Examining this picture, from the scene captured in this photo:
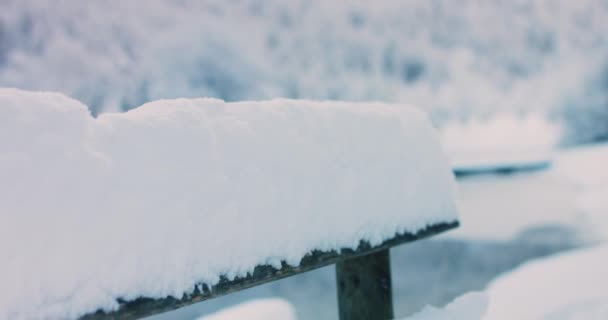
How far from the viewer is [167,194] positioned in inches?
46.0

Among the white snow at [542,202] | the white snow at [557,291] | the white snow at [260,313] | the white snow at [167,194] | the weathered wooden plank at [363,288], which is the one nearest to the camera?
the white snow at [167,194]

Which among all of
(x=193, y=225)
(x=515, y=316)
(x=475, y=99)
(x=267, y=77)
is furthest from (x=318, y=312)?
(x=475, y=99)

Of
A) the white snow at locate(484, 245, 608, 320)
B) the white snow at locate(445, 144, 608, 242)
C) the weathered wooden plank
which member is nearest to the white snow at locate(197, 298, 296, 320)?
the white snow at locate(484, 245, 608, 320)

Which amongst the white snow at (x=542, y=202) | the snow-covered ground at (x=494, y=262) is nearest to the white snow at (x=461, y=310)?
the snow-covered ground at (x=494, y=262)

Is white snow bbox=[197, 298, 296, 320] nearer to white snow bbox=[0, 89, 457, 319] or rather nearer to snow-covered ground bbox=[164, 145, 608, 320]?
snow-covered ground bbox=[164, 145, 608, 320]

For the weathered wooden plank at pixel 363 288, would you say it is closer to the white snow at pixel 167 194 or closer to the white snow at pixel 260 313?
the white snow at pixel 167 194

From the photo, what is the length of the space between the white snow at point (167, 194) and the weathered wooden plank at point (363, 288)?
36 cm

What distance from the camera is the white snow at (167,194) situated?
38.5 inches

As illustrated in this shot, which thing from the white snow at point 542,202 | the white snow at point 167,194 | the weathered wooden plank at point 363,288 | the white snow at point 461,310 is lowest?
the white snow at point 461,310

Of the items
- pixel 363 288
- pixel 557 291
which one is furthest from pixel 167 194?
pixel 557 291

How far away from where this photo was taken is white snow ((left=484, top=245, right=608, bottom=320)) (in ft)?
8.08

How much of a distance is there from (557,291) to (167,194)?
3387mm

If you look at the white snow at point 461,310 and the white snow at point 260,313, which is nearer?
the white snow at point 461,310

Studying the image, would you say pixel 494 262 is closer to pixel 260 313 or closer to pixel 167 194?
pixel 260 313
